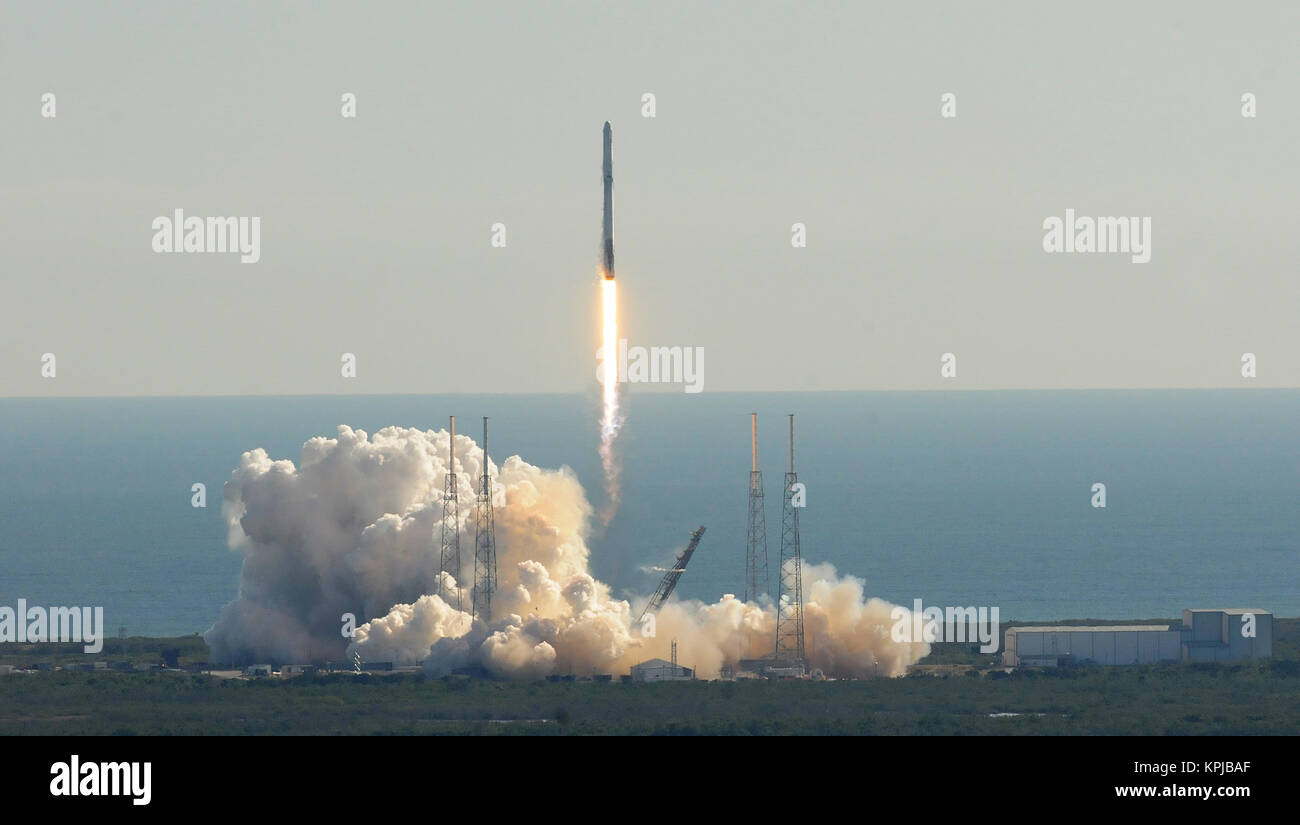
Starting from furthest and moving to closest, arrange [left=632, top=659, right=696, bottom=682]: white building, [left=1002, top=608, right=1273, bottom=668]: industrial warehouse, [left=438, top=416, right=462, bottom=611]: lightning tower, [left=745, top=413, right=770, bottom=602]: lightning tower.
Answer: [left=1002, top=608, right=1273, bottom=668]: industrial warehouse < [left=745, top=413, right=770, bottom=602]: lightning tower < [left=438, top=416, right=462, bottom=611]: lightning tower < [left=632, top=659, right=696, bottom=682]: white building

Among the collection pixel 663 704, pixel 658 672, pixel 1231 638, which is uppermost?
pixel 1231 638

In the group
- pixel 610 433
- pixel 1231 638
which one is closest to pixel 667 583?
pixel 610 433

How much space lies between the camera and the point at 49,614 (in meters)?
158

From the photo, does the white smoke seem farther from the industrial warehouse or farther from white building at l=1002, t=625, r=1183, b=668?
the industrial warehouse

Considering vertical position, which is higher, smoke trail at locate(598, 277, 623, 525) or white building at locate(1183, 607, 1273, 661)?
smoke trail at locate(598, 277, 623, 525)

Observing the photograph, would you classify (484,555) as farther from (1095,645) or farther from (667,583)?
(1095,645)

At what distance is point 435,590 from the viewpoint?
4417 inches

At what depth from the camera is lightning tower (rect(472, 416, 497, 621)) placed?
109625 mm

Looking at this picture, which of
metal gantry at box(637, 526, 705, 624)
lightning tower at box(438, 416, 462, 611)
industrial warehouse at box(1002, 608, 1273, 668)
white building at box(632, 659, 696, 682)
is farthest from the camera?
industrial warehouse at box(1002, 608, 1273, 668)

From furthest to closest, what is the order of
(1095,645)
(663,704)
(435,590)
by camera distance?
(1095,645), (435,590), (663,704)

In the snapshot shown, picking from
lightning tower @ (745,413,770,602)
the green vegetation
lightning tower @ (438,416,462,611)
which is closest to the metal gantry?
lightning tower @ (745,413,770,602)

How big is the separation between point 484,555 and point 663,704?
14.9 m

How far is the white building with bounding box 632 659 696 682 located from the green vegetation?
1.32m
